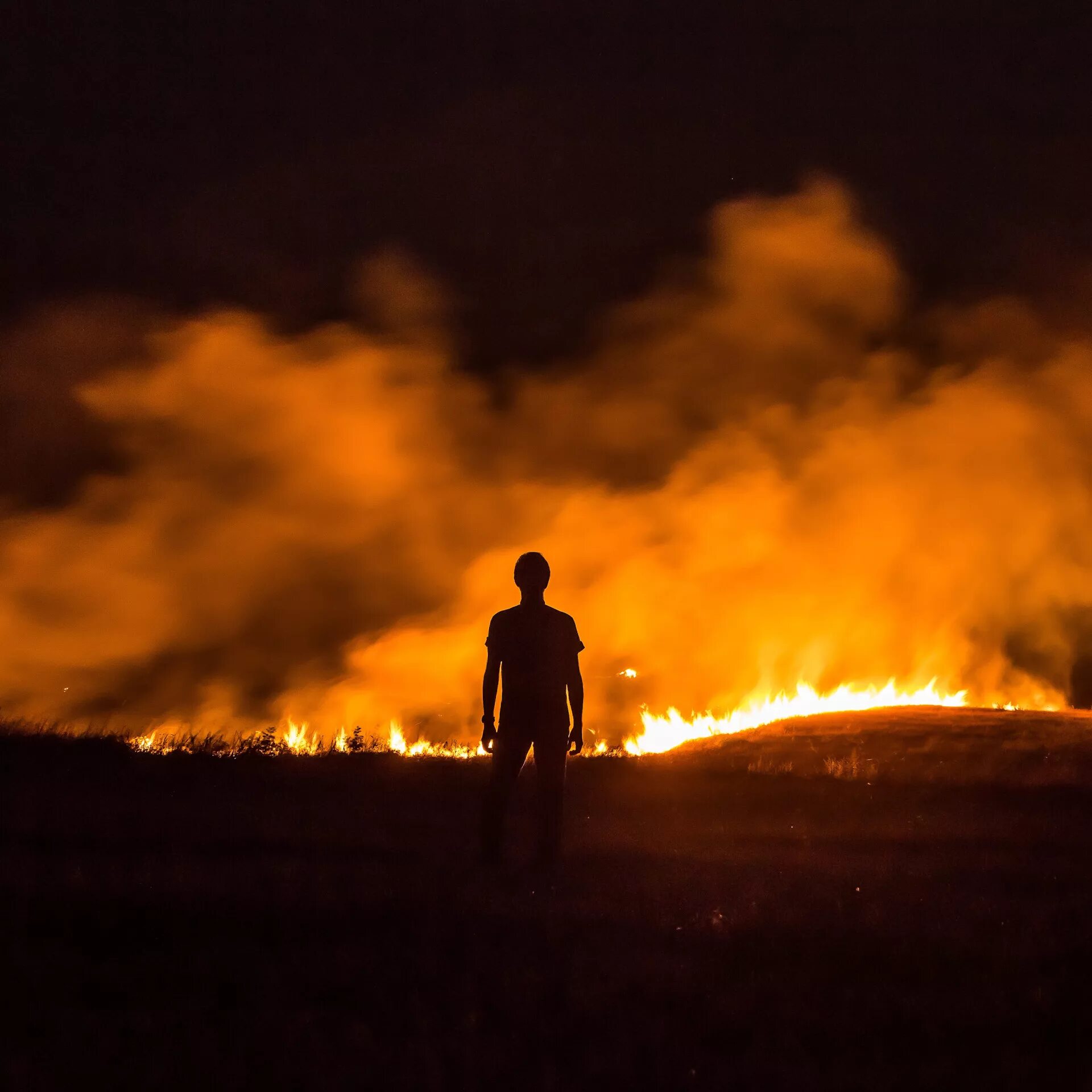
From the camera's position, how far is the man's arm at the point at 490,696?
936 centimetres

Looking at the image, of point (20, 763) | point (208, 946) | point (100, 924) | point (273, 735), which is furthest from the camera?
point (273, 735)

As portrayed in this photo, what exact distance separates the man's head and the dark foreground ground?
8.05 feet

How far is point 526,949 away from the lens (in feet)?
20.5

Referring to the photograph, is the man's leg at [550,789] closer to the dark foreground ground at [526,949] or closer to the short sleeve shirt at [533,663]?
the short sleeve shirt at [533,663]

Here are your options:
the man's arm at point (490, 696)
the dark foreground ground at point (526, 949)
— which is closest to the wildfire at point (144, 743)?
the dark foreground ground at point (526, 949)

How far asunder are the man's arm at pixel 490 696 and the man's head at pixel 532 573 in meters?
0.65

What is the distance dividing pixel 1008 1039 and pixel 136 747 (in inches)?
550

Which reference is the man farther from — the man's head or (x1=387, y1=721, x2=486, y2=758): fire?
(x1=387, y1=721, x2=486, y2=758): fire

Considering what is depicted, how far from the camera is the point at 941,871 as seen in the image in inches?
369

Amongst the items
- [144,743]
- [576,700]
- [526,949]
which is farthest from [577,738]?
[144,743]

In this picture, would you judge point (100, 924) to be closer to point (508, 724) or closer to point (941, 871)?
point (508, 724)

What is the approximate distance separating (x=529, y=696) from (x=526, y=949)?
3267 mm

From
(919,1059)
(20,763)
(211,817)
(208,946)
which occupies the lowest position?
(919,1059)

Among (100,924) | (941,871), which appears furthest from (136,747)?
(941,871)
